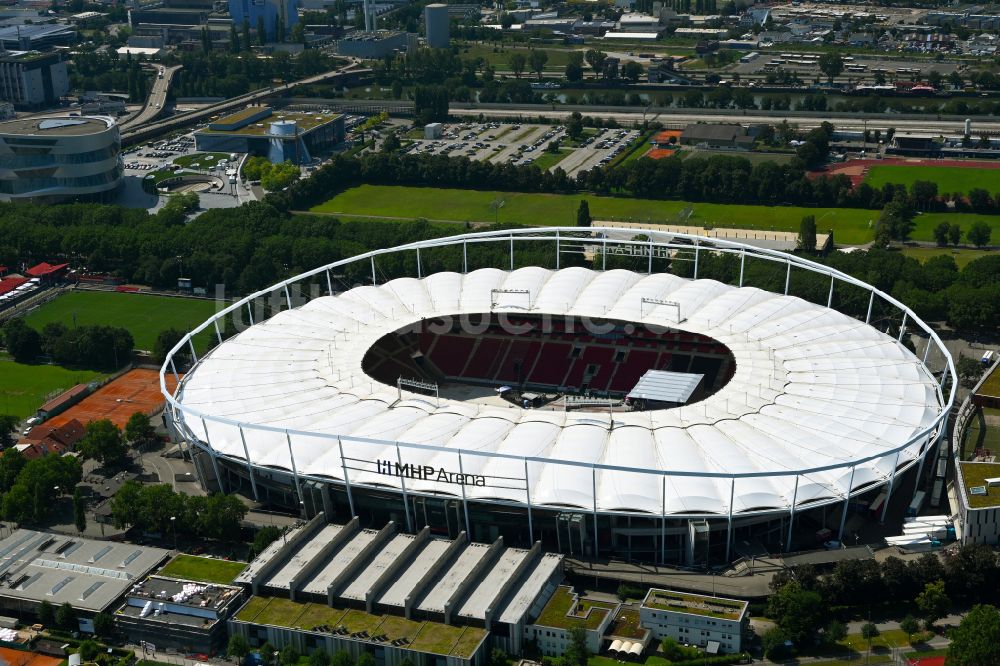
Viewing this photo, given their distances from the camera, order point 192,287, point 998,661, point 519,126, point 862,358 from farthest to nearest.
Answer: point 519,126, point 192,287, point 862,358, point 998,661

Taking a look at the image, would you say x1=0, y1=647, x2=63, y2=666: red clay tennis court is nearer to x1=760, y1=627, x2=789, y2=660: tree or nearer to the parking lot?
x1=760, y1=627, x2=789, y2=660: tree

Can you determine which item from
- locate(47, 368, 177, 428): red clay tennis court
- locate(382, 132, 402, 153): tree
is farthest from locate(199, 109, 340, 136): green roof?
locate(47, 368, 177, 428): red clay tennis court

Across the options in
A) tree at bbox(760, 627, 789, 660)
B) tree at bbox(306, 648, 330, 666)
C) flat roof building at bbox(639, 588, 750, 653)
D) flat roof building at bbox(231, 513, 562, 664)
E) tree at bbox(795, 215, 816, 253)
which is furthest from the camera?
tree at bbox(795, 215, 816, 253)

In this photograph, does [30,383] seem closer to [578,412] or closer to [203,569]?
[203,569]

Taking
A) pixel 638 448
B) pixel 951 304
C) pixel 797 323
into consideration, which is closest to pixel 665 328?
pixel 797 323

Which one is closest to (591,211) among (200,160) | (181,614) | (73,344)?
(200,160)

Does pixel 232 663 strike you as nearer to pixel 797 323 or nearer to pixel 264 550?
pixel 264 550

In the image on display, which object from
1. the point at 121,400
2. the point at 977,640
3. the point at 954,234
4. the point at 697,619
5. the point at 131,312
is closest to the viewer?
the point at 977,640
